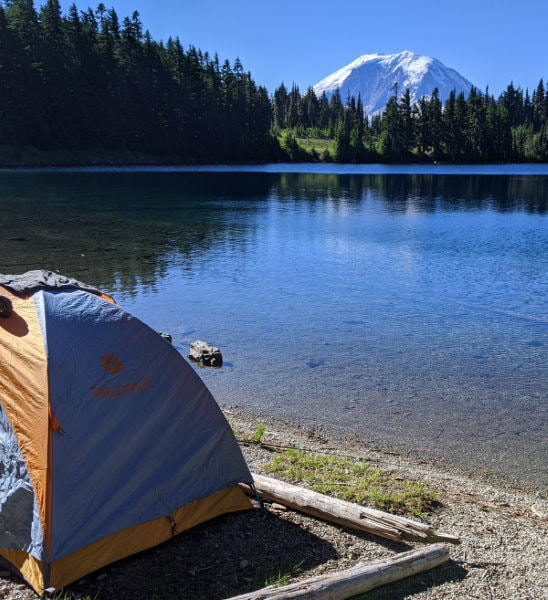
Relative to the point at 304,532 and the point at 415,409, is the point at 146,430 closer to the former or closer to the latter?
the point at 304,532

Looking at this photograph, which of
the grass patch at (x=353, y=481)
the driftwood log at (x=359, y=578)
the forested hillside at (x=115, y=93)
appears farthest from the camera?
the forested hillside at (x=115, y=93)

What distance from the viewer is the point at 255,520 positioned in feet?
21.8

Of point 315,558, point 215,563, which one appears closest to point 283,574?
point 315,558

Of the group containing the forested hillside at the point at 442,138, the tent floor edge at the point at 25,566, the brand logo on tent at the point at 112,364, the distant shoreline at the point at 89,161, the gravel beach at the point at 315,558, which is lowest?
the gravel beach at the point at 315,558

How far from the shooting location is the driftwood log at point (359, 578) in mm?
4848

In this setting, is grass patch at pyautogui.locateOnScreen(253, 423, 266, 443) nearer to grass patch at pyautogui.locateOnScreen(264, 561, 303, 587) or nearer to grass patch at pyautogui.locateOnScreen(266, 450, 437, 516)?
grass patch at pyautogui.locateOnScreen(266, 450, 437, 516)

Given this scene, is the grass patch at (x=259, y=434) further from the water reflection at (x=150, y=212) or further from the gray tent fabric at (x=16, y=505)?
the water reflection at (x=150, y=212)

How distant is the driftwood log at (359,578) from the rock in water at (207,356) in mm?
7891

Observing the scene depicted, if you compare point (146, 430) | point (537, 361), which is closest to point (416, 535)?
point (146, 430)

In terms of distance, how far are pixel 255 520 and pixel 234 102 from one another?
148 m

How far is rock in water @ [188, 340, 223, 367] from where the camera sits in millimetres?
13062

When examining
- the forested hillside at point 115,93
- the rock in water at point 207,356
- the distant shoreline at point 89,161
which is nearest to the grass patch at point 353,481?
the rock in water at point 207,356

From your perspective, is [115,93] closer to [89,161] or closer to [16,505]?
[89,161]

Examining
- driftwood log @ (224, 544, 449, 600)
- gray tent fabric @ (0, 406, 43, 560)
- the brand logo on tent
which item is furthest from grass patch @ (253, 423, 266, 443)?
gray tent fabric @ (0, 406, 43, 560)
